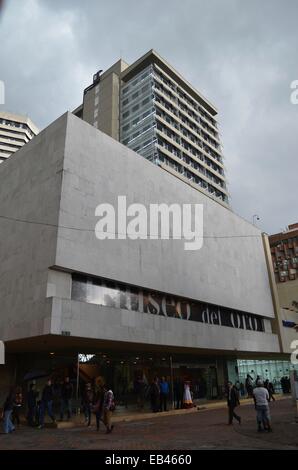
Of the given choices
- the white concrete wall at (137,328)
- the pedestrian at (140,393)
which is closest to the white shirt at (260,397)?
the white concrete wall at (137,328)

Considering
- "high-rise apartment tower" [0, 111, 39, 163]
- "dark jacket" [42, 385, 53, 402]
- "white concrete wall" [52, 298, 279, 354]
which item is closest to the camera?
"dark jacket" [42, 385, 53, 402]

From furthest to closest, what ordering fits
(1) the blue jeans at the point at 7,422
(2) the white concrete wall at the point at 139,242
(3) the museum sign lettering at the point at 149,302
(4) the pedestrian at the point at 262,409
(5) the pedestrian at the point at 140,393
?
(5) the pedestrian at the point at 140,393 < (2) the white concrete wall at the point at 139,242 < (3) the museum sign lettering at the point at 149,302 < (1) the blue jeans at the point at 7,422 < (4) the pedestrian at the point at 262,409

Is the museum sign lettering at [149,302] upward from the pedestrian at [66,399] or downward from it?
upward

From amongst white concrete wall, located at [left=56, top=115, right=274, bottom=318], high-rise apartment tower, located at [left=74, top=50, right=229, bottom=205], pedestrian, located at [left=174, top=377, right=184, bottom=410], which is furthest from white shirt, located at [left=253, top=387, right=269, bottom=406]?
high-rise apartment tower, located at [left=74, top=50, right=229, bottom=205]

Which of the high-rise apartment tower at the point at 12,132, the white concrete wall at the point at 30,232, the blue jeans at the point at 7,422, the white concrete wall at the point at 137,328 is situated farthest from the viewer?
the high-rise apartment tower at the point at 12,132

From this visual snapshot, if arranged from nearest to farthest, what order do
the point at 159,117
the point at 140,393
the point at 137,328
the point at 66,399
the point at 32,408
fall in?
the point at 32,408, the point at 66,399, the point at 137,328, the point at 140,393, the point at 159,117

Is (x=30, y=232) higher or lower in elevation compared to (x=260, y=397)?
higher

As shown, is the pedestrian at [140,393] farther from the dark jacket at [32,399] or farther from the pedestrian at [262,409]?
the pedestrian at [262,409]

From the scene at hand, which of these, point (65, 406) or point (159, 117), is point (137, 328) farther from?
point (159, 117)

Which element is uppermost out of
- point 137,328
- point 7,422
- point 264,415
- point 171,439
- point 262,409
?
point 137,328

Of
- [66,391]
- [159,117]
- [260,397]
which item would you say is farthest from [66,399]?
[159,117]

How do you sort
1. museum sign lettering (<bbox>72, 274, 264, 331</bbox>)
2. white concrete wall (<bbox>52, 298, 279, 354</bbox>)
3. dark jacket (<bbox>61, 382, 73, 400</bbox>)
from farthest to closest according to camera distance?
museum sign lettering (<bbox>72, 274, 264, 331</bbox>) → white concrete wall (<bbox>52, 298, 279, 354</bbox>) → dark jacket (<bbox>61, 382, 73, 400</bbox>)

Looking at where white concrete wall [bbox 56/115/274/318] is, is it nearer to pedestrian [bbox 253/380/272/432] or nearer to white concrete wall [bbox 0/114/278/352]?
white concrete wall [bbox 0/114/278/352]

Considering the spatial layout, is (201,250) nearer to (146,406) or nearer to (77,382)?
(146,406)
